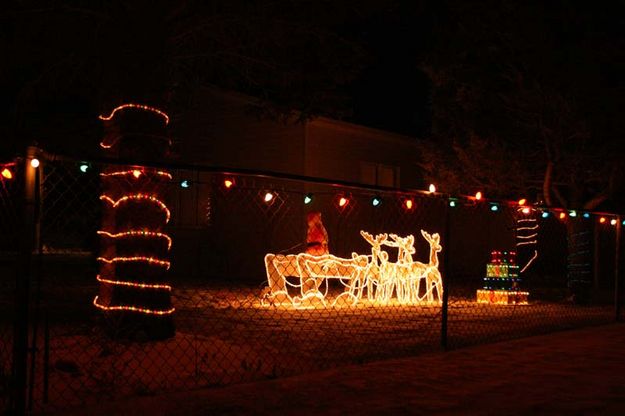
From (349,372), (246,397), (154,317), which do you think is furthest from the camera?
(154,317)

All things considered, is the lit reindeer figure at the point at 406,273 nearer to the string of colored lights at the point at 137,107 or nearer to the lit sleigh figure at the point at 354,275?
the lit sleigh figure at the point at 354,275

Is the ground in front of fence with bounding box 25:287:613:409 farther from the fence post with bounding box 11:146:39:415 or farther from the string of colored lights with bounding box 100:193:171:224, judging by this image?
the string of colored lights with bounding box 100:193:171:224

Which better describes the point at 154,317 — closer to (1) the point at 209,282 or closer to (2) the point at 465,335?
(2) the point at 465,335

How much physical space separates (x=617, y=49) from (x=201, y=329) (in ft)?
32.3

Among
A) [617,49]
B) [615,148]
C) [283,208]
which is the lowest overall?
[283,208]

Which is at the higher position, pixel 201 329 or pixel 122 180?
pixel 122 180

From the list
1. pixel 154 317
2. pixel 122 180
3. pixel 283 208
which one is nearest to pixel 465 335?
pixel 154 317

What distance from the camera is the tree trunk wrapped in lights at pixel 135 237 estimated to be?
27.9 ft

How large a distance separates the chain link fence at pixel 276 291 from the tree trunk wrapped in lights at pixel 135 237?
0.18ft

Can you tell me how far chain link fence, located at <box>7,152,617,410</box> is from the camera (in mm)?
7246

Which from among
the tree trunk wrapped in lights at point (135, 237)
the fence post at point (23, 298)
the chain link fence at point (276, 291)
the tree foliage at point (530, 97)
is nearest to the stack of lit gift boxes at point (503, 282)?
the chain link fence at point (276, 291)

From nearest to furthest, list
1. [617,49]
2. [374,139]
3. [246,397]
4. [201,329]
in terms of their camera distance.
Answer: [246,397]
[201,329]
[617,49]
[374,139]

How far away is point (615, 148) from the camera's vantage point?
15367mm

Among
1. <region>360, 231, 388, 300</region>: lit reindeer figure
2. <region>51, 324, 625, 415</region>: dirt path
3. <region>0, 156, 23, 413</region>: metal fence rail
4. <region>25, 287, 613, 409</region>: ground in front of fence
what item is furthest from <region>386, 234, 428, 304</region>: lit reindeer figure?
<region>0, 156, 23, 413</region>: metal fence rail
